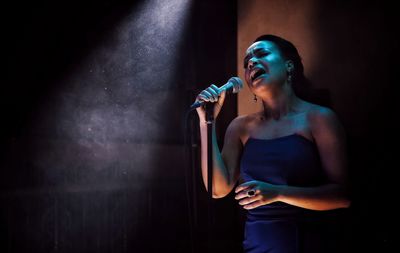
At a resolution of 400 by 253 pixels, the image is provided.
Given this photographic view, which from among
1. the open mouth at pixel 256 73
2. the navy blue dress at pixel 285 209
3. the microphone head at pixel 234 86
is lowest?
the navy blue dress at pixel 285 209

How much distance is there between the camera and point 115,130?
2.62 m

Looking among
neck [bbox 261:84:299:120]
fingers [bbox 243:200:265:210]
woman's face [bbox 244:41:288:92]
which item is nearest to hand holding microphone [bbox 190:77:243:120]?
woman's face [bbox 244:41:288:92]

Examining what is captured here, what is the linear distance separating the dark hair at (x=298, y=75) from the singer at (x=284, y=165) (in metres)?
0.01

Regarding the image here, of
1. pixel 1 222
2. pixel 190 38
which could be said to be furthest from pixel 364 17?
pixel 1 222

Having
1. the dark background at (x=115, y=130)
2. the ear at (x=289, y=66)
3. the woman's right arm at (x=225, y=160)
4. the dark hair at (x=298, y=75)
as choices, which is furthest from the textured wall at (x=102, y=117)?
the ear at (x=289, y=66)

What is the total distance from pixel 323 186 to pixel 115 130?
149 centimetres

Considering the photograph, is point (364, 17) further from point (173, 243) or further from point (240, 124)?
point (173, 243)

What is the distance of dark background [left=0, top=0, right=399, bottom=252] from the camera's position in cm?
218

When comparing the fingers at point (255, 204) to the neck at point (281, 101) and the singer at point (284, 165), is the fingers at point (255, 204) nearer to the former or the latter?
the singer at point (284, 165)

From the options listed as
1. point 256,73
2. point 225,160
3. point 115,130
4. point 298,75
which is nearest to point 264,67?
point 256,73

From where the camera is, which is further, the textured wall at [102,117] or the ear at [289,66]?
the ear at [289,66]

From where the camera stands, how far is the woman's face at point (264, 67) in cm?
219

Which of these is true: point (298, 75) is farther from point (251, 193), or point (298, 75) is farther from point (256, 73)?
point (251, 193)

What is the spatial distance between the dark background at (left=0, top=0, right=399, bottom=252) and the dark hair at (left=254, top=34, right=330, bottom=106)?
14 centimetres
